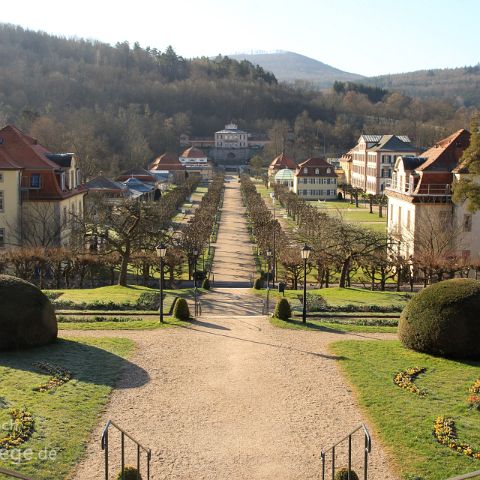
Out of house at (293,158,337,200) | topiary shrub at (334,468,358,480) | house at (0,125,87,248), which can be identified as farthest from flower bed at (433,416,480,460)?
house at (293,158,337,200)

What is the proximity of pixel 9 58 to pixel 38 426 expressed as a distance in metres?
183

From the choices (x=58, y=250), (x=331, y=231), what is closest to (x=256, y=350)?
(x=331, y=231)

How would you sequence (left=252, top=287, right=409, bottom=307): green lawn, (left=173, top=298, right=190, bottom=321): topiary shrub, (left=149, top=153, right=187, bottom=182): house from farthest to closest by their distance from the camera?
1. (left=149, top=153, right=187, bottom=182): house
2. (left=252, top=287, right=409, bottom=307): green lawn
3. (left=173, top=298, right=190, bottom=321): topiary shrub

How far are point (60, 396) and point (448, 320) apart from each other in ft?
29.9

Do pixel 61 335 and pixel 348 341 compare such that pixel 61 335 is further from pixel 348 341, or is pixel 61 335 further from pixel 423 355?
pixel 423 355

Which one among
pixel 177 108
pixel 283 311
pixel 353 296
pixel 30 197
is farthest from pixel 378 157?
pixel 177 108

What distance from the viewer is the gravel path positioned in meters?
11.2

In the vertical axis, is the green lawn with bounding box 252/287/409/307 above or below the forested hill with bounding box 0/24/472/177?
below

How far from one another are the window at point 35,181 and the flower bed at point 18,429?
84.7 ft

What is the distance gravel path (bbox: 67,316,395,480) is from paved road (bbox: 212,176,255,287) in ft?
47.4

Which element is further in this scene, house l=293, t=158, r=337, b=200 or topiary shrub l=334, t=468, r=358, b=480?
house l=293, t=158, r=337, b=200

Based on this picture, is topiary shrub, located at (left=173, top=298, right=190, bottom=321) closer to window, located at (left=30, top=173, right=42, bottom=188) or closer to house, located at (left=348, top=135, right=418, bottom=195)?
window, located at (left=30, top=173, right=42, bottom=188)

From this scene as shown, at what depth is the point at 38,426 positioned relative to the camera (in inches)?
480

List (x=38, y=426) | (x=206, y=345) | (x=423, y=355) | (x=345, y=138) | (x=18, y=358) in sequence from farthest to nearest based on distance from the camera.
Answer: (x=345, y=138)
(x=206, y=345)
(x=423, y=355)
(x=18, y=358)
(x=38, y=426)
